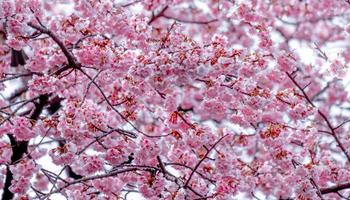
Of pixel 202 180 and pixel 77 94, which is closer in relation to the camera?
pixel 202 180

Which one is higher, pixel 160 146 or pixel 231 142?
pixel 231 142

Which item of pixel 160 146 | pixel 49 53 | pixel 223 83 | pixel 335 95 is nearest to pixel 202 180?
pixel 160 146

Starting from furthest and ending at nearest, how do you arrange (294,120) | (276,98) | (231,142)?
(231,142) → (294,120) → (276,98)

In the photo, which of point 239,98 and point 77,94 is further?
point 77,94

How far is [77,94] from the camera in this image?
641 cm

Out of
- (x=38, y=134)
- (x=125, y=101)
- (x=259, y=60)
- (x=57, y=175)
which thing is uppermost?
(x=259, y=60)

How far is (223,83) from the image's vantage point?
17.4 ft

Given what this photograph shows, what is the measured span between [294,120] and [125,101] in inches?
68.1

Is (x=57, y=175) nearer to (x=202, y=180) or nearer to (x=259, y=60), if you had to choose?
(x=202, y=180)

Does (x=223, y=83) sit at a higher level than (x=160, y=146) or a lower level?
higher

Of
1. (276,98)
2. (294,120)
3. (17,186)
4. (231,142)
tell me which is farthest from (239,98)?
(17,186)

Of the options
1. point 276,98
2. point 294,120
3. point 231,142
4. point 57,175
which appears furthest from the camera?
point 231,142

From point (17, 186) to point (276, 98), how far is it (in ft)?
8.29

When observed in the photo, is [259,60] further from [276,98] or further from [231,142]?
[231,142]
